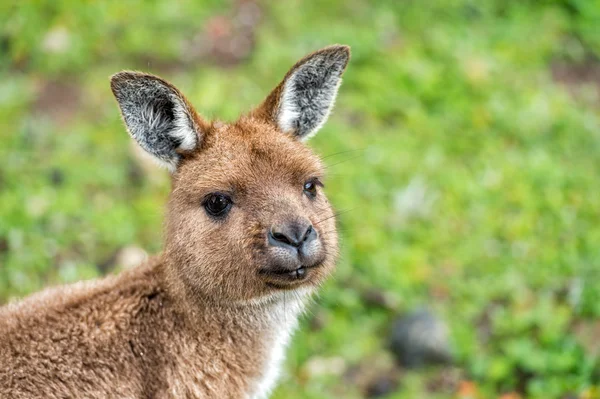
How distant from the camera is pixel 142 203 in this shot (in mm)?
7875

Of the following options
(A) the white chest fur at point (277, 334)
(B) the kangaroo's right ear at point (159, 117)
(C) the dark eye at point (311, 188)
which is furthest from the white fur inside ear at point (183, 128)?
(A) the white chest fur at point (277, 334)

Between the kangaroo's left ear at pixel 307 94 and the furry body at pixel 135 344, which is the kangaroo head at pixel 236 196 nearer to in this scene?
the kangaroo's left ear at pixel 307 94

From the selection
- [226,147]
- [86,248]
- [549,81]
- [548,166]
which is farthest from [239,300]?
[549,81]

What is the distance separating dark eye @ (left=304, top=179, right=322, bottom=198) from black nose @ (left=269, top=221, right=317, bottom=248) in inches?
18.2

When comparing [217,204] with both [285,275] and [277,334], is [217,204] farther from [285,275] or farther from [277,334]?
[277,334]

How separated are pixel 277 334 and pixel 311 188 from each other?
90 cm

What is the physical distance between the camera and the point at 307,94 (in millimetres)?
5434

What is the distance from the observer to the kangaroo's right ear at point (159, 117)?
4832mm

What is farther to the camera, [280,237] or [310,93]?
[310,93]

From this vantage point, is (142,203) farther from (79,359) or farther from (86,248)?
(79,359)

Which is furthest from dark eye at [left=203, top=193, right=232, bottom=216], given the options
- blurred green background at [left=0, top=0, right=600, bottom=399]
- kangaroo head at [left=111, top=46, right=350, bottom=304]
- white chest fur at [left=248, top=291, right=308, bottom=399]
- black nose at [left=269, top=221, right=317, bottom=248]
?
blurred green background at [left=0, top=0, right=600, bottom=399]

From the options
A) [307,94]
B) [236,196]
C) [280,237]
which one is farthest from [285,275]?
[307,94]

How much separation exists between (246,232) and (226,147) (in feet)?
1.77

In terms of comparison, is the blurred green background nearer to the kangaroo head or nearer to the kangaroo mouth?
the kangaroo head
